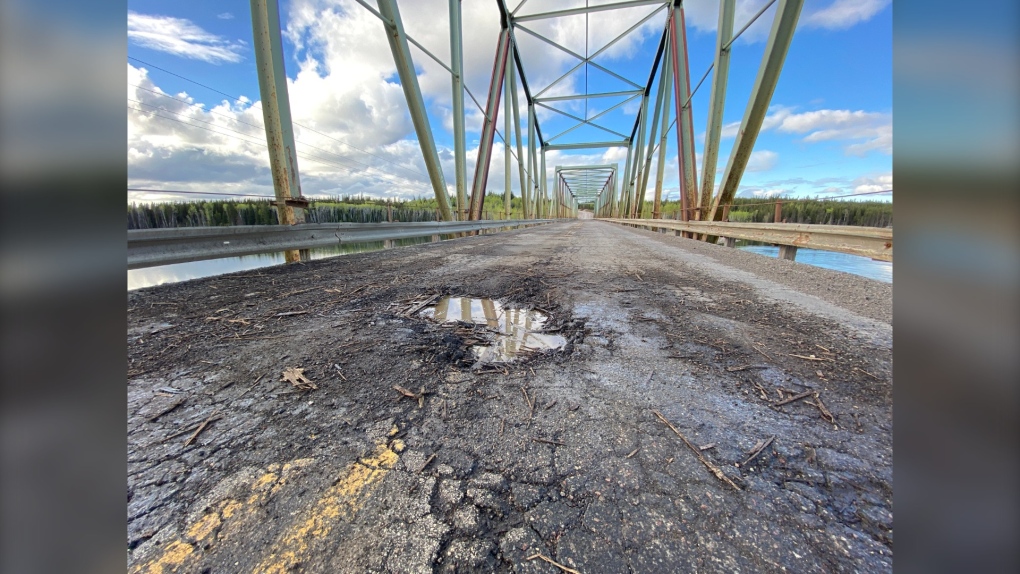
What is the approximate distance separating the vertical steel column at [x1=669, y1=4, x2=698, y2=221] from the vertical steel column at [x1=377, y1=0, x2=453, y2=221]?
619 centimetres

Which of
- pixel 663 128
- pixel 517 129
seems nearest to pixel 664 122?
pixel 663 128

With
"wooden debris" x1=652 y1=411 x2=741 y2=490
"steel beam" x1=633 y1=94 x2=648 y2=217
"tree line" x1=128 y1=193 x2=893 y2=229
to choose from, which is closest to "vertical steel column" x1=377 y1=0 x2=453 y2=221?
"tree line" x1=128 y1=193 x2=893 y2=229

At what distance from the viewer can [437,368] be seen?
1.23 metres

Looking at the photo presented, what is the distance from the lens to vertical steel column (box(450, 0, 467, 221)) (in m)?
8.38

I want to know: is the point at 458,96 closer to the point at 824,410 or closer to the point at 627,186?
the point at 824,410

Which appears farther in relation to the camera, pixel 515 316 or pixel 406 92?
pixel 406 92

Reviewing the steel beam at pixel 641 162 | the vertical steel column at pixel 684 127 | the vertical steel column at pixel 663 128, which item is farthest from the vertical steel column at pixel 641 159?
the vertical steel column at pixel 684 127

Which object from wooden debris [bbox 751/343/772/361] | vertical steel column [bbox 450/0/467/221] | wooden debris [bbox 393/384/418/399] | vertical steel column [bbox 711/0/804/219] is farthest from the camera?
vertical steel column [bbox 450/0/467/221]

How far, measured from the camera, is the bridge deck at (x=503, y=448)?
2.02 feet

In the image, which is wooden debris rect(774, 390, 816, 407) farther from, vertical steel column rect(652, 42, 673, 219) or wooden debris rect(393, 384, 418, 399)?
vertical steel column rect(652, 42, 673, 219)
